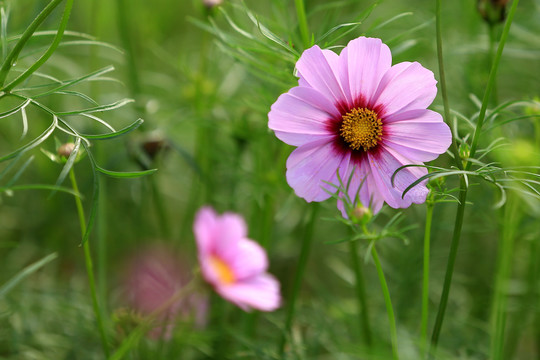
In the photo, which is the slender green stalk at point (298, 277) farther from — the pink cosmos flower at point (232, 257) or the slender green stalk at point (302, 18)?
the slender green stalk at point (302, 18)

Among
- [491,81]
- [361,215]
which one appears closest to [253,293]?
[361,215]

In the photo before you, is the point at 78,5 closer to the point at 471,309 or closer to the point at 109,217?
the point at 109,217

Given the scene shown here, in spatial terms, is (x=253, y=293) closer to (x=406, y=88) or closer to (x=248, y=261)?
(x=248, y=261)

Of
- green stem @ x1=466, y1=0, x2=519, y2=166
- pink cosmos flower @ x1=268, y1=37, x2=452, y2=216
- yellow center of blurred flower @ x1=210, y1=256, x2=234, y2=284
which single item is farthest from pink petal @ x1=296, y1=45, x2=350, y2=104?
yellow center of blurred flower @ x1=210, y1=256, x2=234, y2=284

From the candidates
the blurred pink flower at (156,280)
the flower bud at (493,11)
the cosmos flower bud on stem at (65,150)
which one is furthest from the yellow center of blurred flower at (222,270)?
the flower bud at (493,11)

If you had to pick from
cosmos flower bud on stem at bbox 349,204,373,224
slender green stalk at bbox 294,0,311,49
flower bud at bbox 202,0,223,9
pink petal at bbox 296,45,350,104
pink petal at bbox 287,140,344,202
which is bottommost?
cosmos flower bud on stem at bbox 349,204,373,224

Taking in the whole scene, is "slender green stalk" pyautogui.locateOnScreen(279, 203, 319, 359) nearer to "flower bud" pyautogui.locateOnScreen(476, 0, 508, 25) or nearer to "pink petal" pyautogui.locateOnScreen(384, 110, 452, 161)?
"pink petal" pyautogui.locateOnScreen(384, 110, 452, 161)
